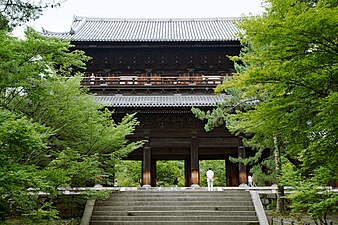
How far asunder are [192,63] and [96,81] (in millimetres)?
5317

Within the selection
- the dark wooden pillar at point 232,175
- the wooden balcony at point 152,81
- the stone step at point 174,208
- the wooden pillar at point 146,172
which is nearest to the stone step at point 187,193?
the stone step at point 174,208

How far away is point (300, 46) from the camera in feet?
19.9

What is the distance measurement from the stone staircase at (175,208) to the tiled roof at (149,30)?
8.98m

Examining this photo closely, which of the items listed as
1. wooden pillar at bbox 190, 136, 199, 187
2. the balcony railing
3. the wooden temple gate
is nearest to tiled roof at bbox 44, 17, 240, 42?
the wooden temple gate

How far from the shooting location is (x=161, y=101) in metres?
17.5

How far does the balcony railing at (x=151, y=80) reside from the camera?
18.4 meters

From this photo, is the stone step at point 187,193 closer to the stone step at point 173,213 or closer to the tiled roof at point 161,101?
the stone step at point 173,213

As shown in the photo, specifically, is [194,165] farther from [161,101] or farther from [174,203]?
[174,203]

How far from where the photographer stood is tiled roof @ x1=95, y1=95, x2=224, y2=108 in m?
16.9

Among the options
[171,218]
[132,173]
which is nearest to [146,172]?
[171,218]

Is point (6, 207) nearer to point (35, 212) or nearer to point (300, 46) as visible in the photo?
point (35, 212)

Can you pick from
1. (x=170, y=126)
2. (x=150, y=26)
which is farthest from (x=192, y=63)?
(x=150, y=26)

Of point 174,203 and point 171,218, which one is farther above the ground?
point 174,203

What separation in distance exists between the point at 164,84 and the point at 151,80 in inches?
31.3
